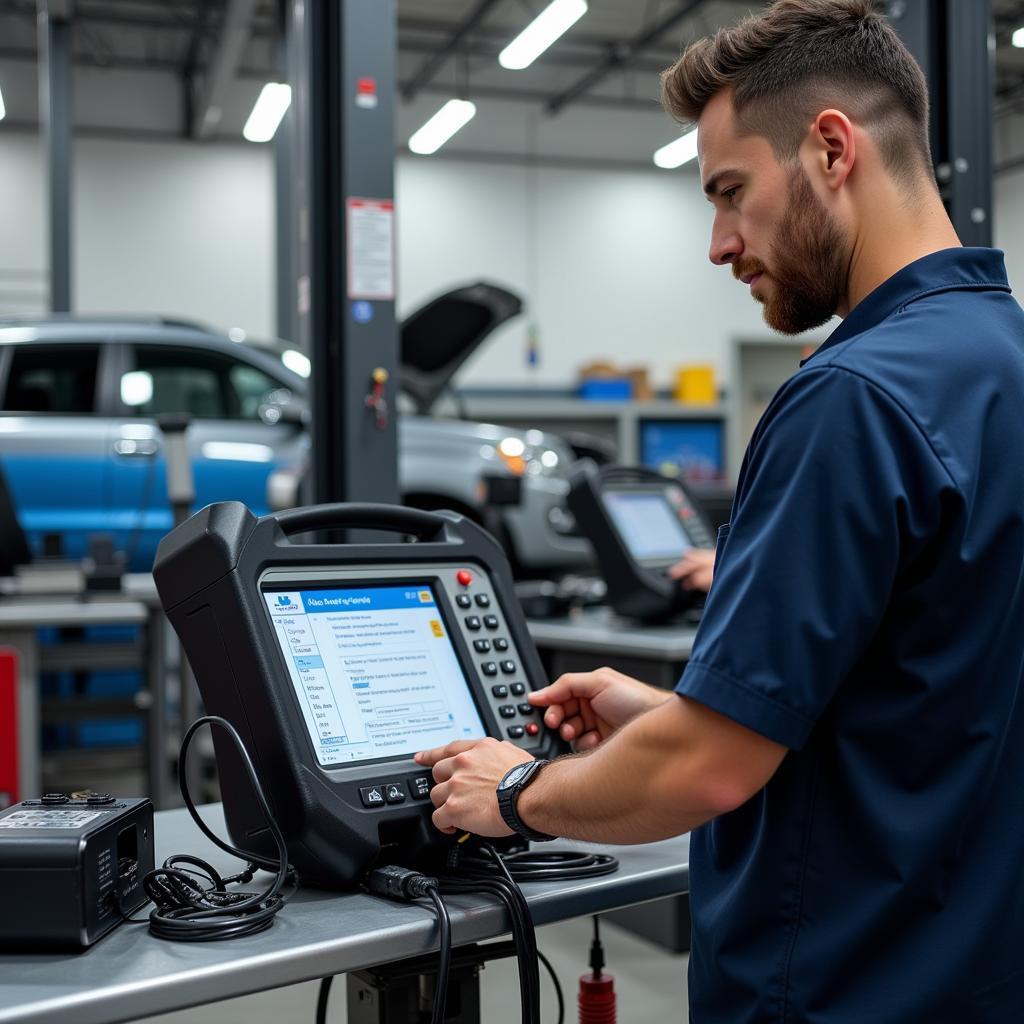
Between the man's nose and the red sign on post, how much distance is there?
2.52 metres

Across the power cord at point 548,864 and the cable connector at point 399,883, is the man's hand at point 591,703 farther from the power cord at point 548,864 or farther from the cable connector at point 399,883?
the cable connector at point 399,883

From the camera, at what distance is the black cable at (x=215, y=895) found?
0.96 meters

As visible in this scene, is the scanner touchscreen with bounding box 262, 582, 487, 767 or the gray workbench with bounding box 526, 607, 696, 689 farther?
the gray workbench with bounding box 526, 607, 696, 689

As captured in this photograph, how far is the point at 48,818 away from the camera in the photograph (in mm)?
1007

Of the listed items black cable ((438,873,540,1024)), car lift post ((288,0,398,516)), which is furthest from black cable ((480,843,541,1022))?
car lift post ((288,0,398,516))

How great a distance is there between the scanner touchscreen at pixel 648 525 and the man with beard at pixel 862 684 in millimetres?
2111

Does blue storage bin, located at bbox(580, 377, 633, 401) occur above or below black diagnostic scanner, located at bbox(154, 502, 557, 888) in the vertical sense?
above

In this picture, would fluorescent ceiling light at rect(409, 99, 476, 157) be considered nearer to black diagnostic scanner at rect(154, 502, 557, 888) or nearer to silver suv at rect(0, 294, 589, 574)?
silver suv at rect(0, 294, 589, 574)

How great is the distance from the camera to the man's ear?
3.16 ft

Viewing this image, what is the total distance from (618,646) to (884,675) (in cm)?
202

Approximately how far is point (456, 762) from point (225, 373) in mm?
4944

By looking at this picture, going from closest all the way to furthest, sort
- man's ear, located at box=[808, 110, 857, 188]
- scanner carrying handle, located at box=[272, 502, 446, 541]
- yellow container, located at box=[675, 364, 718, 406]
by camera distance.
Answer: man's ear, located at box=[808, 110, 857, 188], scanner carrying handle, located at box=[272, 502, 446, 541], yellow container, located at box=[675, 364, 718, 406]

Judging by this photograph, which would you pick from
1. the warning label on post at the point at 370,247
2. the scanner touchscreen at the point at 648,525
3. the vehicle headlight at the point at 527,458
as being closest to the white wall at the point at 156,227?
the vehicle headlight at the point at 527,458

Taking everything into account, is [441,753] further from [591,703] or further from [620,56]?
[620,56]
